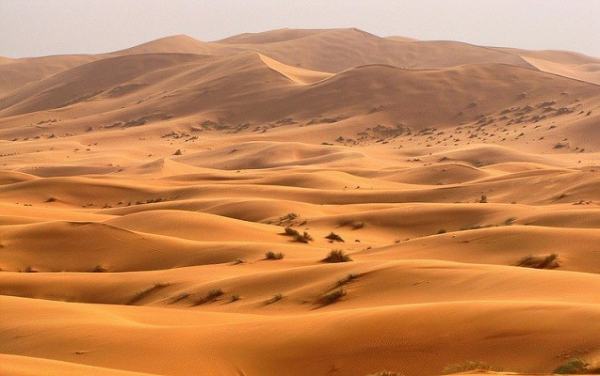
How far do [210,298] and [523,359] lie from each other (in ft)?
22.8

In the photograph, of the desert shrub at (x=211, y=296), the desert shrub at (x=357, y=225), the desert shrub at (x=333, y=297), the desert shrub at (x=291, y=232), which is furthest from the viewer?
the desert shrub at (x=357, y=225)

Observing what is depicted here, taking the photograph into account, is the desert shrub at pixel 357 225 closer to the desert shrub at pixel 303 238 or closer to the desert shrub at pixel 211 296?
the desert shrub at pixel 303 238

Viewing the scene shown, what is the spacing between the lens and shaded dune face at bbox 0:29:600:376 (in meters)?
9.08

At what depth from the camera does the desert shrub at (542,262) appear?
1498 cm

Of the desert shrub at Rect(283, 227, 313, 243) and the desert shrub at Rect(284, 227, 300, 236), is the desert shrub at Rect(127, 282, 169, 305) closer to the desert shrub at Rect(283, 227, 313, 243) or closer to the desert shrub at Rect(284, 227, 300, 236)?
the desert shrub at Rect(283, 227, 313, 243)

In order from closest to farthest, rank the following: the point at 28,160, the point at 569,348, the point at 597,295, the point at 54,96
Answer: the point at 569,348 → the point at 597,295 → the point at 28,160 → the point at 54,96

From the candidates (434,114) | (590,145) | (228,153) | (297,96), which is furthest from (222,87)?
(590,145)

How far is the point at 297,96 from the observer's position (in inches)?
2982

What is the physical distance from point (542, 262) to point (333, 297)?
14.2 feet

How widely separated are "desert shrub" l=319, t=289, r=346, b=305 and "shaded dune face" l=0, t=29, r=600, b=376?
0.17ft

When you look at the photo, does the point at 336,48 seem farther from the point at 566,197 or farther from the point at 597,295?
the point at 597,295

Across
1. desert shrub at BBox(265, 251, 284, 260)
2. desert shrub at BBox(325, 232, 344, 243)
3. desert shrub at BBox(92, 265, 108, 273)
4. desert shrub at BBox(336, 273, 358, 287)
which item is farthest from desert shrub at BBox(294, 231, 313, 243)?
desert shrub at BBox(336, 273, 358, 287)

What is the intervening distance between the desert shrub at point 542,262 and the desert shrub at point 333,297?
3.98 meters

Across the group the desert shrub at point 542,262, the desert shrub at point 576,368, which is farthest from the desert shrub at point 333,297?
the desert shrub at point 576,368
